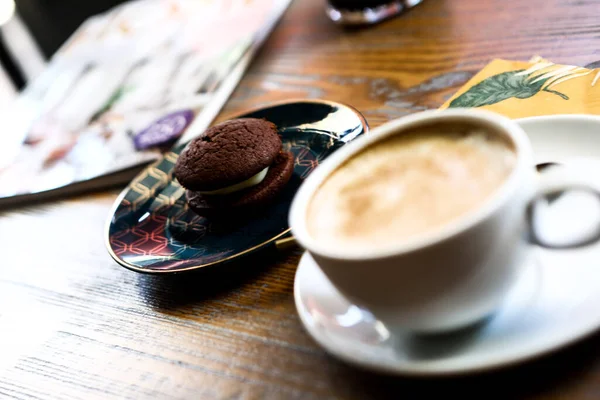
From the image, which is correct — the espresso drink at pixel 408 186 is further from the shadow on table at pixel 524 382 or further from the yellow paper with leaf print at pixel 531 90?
the yellow paper with leaf print at pixel 531 90

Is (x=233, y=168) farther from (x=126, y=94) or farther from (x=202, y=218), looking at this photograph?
(x=126, y=94)

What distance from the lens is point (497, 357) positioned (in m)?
0.34

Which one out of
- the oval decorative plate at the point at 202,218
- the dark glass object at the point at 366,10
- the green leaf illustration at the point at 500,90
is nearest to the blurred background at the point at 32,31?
the dark glass object at the point at 366,10

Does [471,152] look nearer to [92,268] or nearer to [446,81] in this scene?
[446,81]

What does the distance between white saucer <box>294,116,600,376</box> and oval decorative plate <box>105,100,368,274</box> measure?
16cm

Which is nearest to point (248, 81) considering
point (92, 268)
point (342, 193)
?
point (92, 268)

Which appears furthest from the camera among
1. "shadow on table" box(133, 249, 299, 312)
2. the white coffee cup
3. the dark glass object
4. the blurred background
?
the blurred background

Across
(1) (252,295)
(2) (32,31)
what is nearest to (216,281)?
(1) (252,295)

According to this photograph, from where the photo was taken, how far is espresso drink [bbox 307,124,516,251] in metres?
0.38

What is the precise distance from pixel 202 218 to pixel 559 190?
47 centimetres

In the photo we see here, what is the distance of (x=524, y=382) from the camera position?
377mm

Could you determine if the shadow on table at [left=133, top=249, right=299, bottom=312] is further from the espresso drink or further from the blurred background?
the blurred background

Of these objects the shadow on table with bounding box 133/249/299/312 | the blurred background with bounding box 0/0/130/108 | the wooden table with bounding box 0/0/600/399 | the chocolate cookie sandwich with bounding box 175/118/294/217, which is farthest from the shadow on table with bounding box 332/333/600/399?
the blurred background with bounding box 0/0/130/108

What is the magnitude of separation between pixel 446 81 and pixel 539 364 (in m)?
0.50
